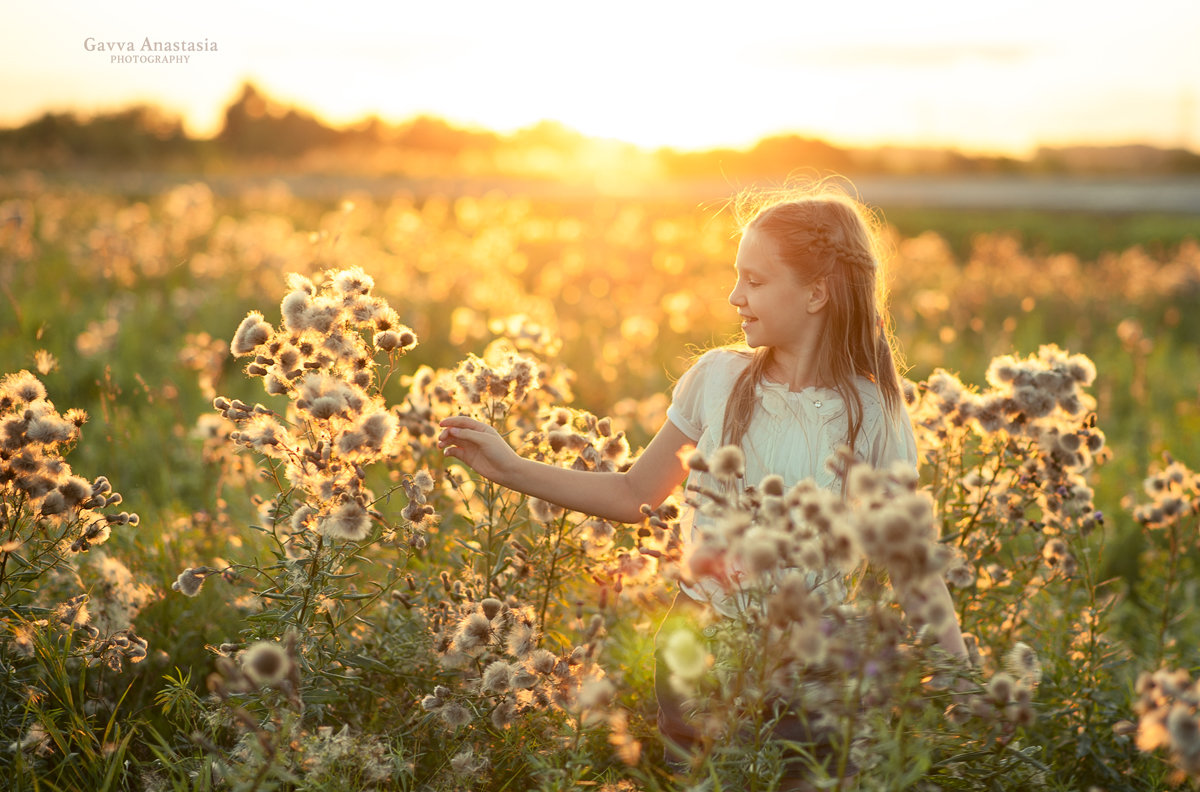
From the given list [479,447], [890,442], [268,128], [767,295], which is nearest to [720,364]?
[767,295]

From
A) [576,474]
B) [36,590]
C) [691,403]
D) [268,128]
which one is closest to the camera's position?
[36,590]

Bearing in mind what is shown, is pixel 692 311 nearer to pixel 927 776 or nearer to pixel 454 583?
pixel 454 583

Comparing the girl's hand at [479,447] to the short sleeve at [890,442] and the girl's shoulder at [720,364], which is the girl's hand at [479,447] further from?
the short sleeve at [890,442]

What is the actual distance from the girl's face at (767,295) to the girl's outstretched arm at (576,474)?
0.45 metres

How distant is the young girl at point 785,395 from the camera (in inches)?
108

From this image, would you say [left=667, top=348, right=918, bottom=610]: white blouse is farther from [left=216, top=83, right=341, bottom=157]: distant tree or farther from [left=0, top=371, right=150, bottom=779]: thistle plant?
[left=216, top=83, right=341, bottom=157]: distant tree

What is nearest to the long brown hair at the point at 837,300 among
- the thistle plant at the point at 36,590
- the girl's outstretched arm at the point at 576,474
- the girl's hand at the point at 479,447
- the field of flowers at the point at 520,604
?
the girl's outstretched arm at the point at 576,474

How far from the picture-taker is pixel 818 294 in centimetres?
286

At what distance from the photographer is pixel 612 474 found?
2844mm

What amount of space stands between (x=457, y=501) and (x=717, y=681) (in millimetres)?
1708

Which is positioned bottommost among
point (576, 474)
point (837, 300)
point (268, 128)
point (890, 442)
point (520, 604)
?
point (520, 604)

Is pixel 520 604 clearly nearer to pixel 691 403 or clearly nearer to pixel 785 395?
pixel 691 403

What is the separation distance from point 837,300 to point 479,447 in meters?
1.26

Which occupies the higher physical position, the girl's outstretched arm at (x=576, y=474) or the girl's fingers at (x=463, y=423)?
the girl's fingers at (x=463, y=423)
